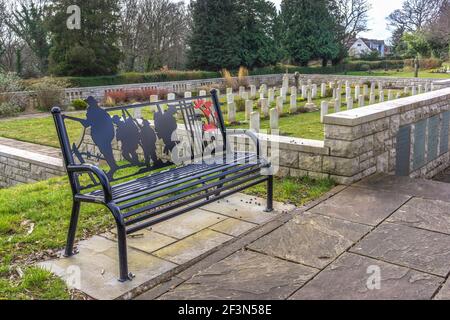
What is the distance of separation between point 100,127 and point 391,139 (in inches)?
152

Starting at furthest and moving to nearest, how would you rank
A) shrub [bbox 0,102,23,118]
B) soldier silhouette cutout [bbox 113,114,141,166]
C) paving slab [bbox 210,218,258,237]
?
shrub [bbox 0,102,23,118] < paving slab [bbox 210,218,258,237] < soldier silhouette cutout [bbox 113,114,141,166]

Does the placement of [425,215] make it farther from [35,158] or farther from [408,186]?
[35,158]

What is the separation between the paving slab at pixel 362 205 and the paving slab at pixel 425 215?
90 millimetres

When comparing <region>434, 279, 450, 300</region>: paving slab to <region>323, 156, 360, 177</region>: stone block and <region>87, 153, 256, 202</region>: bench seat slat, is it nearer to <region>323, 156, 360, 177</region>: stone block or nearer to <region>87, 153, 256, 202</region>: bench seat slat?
<region>87, 153, 256, 202</region>: bench seat slat

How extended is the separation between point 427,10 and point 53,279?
5314cm

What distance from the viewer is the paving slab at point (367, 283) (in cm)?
264

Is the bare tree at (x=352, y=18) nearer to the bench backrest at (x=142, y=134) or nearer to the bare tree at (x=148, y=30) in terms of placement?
the bare tree at (x=148, y=30)

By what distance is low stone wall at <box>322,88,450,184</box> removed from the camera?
488cm

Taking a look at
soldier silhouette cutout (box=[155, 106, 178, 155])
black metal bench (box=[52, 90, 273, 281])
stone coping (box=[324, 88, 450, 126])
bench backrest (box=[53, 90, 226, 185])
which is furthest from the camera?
stone coping (box=[324, 88, 450, 126])

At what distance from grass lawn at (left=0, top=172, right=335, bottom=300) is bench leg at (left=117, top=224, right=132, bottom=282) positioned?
0.35m

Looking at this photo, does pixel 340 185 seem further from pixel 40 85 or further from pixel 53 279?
pixel 40 85

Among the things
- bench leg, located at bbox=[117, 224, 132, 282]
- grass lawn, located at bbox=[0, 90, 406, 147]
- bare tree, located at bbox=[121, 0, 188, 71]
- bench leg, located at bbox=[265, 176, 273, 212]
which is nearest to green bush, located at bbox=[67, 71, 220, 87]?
bare tree, located at bbox=[121, 0, 188, 71]

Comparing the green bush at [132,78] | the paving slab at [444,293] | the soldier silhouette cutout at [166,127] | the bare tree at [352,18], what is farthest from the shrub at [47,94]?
the bare tree at [352,18]

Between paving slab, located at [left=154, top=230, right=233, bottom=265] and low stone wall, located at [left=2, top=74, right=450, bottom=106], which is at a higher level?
low stone wall, located at [left=2, top=74, right=450, bottom=106]
